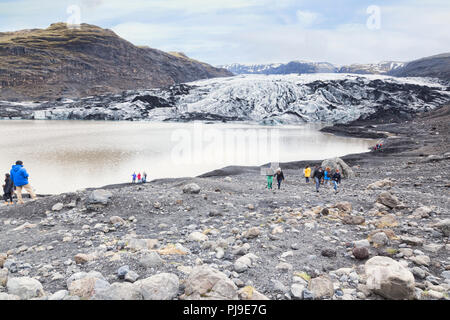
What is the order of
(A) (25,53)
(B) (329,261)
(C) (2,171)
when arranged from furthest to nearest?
(A) (25,53)
(C) (2,171)
(B) (329,261)

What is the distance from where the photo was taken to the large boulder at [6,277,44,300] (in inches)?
122

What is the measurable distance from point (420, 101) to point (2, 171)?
100505 millimetres

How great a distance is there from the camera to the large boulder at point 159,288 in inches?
119

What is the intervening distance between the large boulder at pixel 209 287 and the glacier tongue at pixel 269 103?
80734 millimetres

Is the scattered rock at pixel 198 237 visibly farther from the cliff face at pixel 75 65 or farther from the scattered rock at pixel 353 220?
the cliff face at pixel 75 65

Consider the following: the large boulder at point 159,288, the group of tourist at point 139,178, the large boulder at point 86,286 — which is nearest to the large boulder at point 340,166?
the group of tourist at point 139,178

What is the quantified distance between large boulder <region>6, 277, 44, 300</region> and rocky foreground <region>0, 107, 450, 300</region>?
10 millimetres

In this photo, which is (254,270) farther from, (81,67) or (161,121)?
(81,67)

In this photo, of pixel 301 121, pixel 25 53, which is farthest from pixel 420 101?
pixel 25 53

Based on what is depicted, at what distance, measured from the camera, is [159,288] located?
10.1ft

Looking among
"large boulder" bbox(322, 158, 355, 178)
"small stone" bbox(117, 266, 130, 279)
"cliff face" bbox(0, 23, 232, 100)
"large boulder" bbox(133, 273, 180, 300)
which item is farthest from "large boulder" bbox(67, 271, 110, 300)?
"cliff face" bbox(0, 23, 232, 100)

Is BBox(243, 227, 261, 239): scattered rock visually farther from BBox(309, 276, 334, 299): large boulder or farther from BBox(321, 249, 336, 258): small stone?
BBox(309, 276, 334, 299): large boulder
